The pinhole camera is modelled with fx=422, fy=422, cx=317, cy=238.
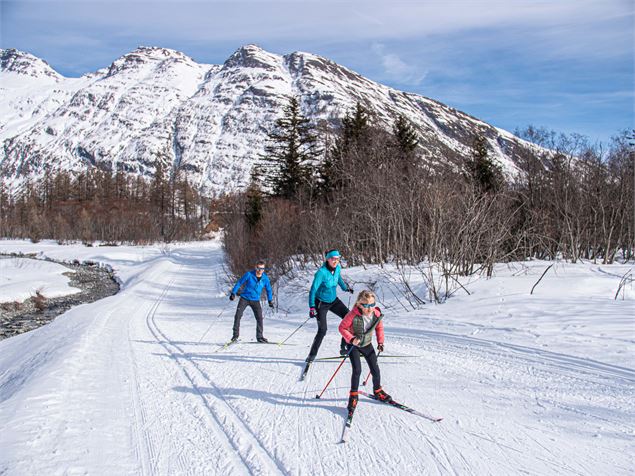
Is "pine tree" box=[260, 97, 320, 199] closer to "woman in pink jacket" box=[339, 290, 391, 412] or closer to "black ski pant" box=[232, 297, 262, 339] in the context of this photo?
"black ski pant" box=[232, 297, 262, 339]

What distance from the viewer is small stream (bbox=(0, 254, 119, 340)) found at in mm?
18047

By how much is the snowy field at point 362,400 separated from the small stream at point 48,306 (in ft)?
24.8

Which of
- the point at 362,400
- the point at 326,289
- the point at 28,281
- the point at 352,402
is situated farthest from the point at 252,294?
the point at 28,281

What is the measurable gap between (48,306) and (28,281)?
620 centimetres

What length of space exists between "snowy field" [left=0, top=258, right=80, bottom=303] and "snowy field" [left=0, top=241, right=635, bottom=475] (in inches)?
556

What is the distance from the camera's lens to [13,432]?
17.3ft

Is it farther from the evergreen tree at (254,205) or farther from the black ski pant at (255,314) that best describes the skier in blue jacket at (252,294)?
the evergreen tree at (254,205)

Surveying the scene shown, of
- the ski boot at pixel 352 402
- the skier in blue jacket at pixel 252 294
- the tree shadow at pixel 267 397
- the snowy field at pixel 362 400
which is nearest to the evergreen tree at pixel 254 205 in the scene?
the snowy field at pixel 362 400

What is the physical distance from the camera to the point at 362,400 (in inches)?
238

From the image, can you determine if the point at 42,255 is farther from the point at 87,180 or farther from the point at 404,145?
the point at 87,180

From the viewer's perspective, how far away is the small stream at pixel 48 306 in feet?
59.2

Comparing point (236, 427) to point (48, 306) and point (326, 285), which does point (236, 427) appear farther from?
point (48, 306)

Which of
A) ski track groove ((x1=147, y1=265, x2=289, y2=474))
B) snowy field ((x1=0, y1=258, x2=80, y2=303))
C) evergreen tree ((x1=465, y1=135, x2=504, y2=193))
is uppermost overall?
evergreen tree ((x1=465, y1=135, x2=504, y2=193))

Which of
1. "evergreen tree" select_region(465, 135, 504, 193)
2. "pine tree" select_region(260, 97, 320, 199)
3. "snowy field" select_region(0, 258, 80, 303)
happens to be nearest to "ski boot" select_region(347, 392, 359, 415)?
"snowy field" select_region(0, 258, 80, 303)
